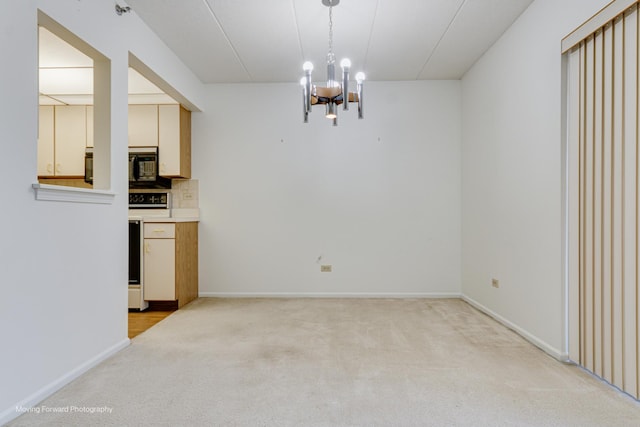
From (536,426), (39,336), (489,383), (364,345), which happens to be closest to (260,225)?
(364,345)

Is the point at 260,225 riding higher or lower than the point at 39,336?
higher

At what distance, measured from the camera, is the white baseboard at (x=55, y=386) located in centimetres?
182

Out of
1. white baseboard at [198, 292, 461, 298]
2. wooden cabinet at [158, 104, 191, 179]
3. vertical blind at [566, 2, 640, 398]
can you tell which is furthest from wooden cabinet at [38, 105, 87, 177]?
vertical blind at [566, 2, 640, 398]

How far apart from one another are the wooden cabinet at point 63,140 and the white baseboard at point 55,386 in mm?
2720

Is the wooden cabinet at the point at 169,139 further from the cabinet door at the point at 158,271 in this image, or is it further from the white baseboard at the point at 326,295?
the white baseboard at the point at 326,295

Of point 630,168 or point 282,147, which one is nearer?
point 630,168

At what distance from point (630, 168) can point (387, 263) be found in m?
2.92

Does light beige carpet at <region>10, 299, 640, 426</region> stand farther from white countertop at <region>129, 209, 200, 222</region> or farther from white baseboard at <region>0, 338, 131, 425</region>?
white countertop at <region>129, 209, 200, 222</region>

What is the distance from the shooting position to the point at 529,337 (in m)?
2.95

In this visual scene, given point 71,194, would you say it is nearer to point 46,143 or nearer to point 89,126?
point 89,126

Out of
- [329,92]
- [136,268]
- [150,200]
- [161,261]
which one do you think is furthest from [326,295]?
[329,92]

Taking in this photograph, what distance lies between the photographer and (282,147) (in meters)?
4.72

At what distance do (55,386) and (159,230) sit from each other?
214 cm

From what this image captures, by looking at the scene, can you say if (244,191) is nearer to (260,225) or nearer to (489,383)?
(260,225)
